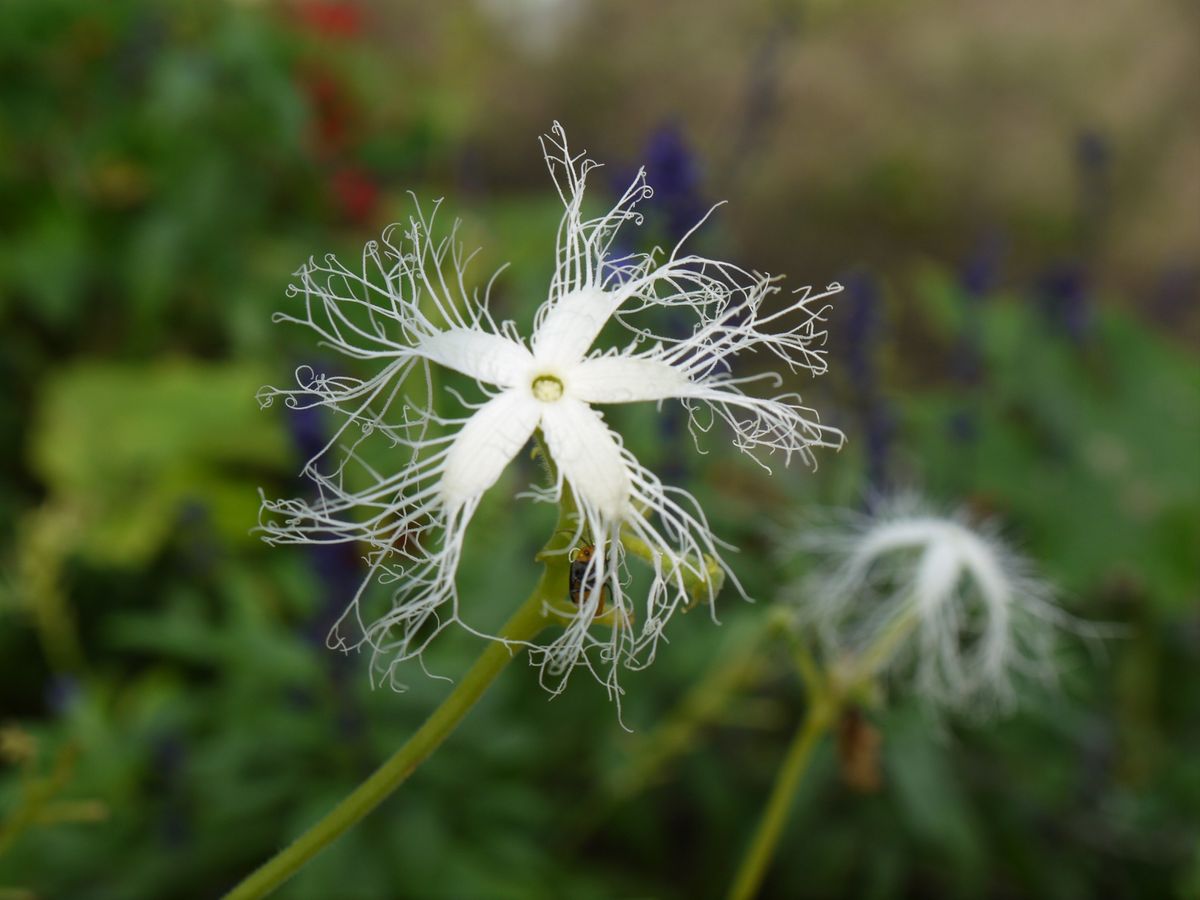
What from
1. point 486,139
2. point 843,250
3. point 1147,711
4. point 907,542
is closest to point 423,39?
point 486,139

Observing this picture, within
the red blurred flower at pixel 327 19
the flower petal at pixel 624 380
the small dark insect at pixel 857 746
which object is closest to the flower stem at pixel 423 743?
the flower petal at pixel 624 380

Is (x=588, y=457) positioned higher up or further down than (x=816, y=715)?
further down

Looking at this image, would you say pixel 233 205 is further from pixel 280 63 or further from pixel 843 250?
pixel 843 250

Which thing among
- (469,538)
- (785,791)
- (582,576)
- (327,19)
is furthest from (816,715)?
(327,19)

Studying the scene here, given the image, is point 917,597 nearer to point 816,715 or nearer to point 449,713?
point 816,715

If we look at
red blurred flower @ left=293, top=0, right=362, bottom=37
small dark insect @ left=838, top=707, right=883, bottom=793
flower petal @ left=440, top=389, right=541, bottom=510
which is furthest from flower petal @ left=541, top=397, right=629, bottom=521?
red blurred flower @ left=293, top=0, right=362, bottom=37

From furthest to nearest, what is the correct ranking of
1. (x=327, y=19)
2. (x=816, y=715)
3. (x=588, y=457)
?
(x=327, y=19)
(x=816, y=715)
(x=588, y=457)

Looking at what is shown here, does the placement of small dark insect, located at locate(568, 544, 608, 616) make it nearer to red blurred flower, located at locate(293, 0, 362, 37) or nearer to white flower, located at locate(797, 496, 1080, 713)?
white flower, located at locate(797, 496, 1080, 713)
